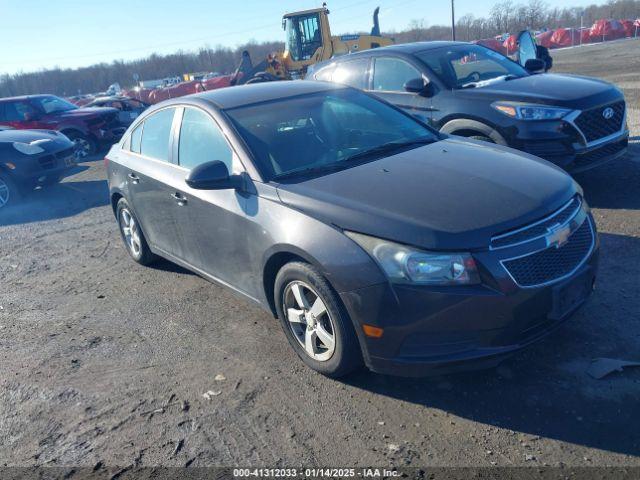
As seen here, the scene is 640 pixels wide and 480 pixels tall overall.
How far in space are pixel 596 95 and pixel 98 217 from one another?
22.7ft

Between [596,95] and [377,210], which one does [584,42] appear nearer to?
[596,95]

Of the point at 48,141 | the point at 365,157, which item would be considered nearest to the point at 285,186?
the point at 365,157

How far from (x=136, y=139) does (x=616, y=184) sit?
537 cm

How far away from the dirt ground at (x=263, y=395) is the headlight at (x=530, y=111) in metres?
1.31

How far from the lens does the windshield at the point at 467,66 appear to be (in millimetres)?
6934

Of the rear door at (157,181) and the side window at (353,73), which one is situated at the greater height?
the side window at (353,73)

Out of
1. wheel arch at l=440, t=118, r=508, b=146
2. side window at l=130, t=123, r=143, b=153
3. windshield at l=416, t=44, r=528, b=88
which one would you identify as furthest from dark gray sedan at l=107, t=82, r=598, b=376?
windshield at l=416, t=44, r=528, b=88

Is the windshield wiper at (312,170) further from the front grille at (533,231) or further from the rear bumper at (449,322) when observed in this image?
the front grille at (533,231)

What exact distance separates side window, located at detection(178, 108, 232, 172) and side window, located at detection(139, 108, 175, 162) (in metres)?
0.28

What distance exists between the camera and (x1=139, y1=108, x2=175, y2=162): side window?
5.00 meters

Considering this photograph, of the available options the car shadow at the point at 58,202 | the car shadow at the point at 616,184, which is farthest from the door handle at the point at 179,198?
the car shadow at the point at 58,202

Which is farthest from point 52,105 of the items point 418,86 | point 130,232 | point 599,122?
point 599,122

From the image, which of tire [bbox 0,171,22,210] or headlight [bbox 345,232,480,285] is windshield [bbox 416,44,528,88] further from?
tire [bbox 0,171,22,210]

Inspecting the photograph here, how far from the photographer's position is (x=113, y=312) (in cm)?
515
